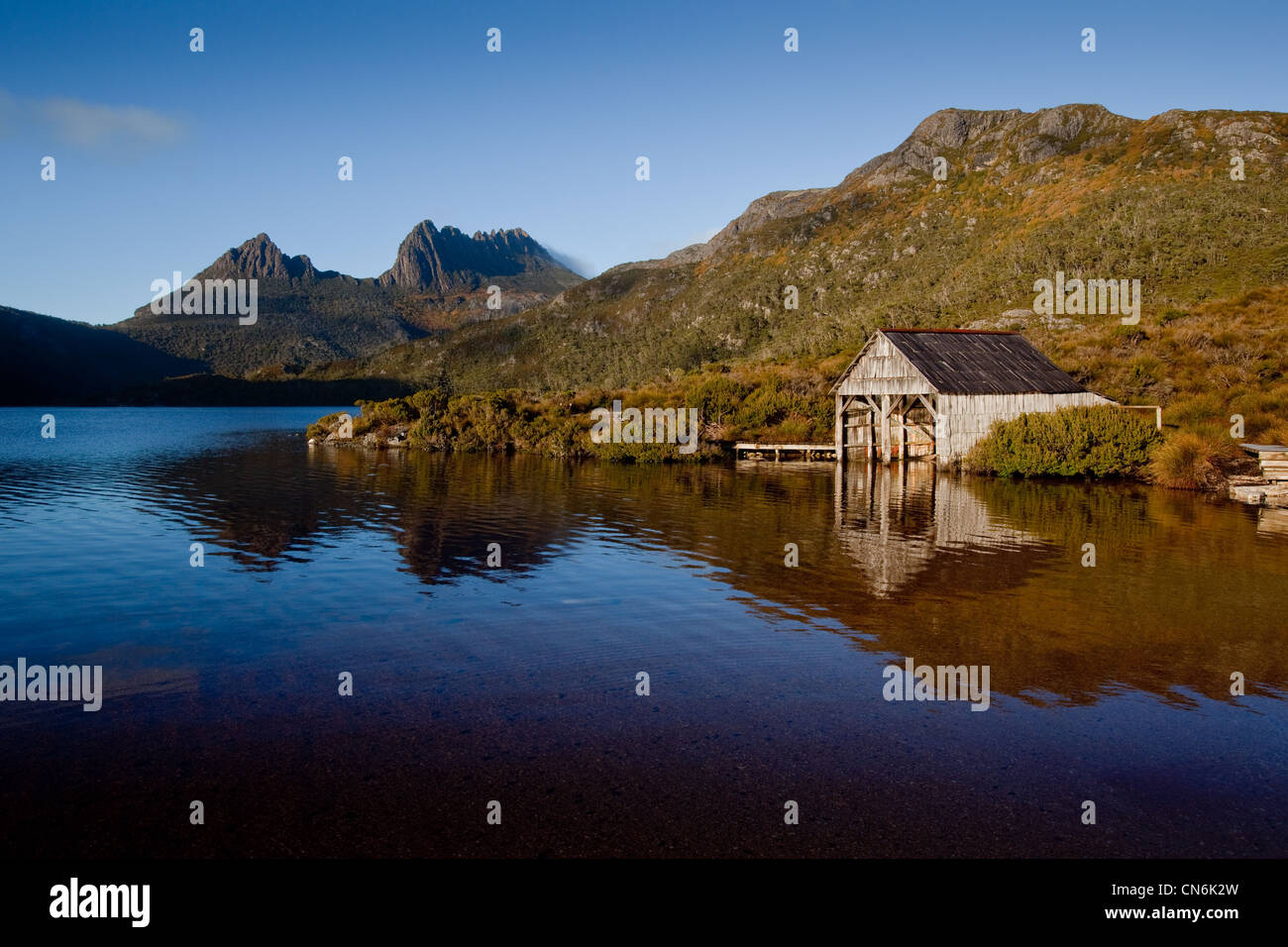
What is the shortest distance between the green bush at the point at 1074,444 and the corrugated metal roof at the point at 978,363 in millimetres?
3008

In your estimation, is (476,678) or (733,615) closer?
(476,678)

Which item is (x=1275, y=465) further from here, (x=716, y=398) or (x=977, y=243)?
(x=977, y=243)

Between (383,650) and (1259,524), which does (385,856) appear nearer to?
(383,650)

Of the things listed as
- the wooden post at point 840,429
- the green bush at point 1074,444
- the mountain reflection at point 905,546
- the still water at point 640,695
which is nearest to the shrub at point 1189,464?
the mountain reflection at point 905,546

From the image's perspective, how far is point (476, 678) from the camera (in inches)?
435

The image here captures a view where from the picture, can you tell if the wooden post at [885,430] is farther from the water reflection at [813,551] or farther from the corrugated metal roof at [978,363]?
the water reflection at [813,551]

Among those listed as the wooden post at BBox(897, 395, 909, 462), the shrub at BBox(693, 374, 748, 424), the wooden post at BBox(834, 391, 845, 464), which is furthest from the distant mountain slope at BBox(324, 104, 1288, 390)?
the wooden post at BBox(834, 391, 845, 464)

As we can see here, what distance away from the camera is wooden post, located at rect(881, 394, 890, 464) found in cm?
4488

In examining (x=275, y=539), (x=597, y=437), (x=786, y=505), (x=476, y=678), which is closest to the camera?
(x=476, y=678)

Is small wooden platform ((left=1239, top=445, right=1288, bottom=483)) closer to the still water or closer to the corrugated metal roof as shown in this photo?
the still water

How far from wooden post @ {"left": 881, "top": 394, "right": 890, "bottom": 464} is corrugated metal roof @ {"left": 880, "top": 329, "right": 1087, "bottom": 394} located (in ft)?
11.3

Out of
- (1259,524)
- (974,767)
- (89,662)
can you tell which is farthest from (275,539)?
(1259,524)

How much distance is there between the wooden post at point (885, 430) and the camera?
4488cm
